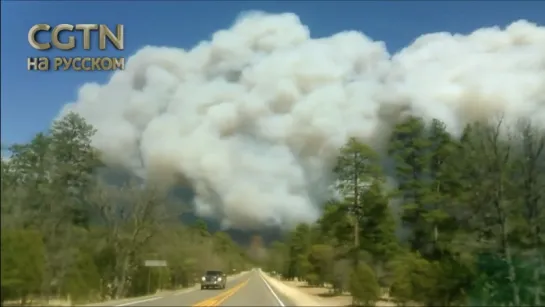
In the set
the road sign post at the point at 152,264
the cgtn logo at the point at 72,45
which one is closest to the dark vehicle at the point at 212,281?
the road sign post at the point at 152,264

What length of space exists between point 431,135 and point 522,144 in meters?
8.31

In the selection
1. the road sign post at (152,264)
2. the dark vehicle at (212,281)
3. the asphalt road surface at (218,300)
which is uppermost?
the road sign post at (152,264)

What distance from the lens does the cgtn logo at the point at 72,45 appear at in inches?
757

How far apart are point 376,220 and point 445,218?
6.12 meters

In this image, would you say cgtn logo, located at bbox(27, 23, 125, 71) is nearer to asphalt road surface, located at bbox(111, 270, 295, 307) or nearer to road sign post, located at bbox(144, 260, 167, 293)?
asphalt road surface, located at bbox(111, 270, 295, 307)

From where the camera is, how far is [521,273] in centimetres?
2111

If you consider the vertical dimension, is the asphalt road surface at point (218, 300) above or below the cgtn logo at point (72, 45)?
below

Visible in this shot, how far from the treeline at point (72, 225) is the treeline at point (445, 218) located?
9.48 meters

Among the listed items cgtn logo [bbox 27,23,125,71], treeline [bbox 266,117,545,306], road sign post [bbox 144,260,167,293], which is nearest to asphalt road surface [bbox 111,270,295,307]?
road sign post [bbox 144,260,167,293]

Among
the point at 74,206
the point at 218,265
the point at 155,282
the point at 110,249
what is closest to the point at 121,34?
the point at 74,206

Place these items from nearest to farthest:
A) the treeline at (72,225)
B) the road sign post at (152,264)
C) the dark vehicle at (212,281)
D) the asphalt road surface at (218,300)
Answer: the treeline at (72,225) < the asphalt road surface at (218,300) < the road sign post at (152,264) < the dark vehicle at (212,281)

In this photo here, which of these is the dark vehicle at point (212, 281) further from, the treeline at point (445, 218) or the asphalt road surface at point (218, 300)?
the treeline at point (445, 218)

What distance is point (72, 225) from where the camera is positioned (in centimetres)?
2250

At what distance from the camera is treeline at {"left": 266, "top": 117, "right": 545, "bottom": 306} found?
21.2m
